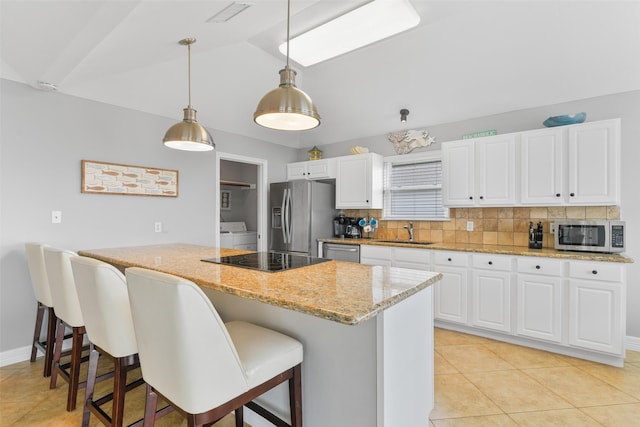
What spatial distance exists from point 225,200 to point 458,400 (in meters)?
5.05

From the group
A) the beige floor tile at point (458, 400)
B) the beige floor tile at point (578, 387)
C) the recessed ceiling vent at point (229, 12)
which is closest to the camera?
the recessed ceiling vent at point (229, 12)

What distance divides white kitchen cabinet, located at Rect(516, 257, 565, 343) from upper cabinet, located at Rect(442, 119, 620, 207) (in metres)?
0.62

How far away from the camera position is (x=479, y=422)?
74.9 inches

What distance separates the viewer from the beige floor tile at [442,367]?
8.21 feet

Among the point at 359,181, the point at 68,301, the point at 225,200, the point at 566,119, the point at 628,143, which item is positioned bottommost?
the point at 68,301

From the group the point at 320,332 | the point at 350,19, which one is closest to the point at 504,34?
the point at 350,19

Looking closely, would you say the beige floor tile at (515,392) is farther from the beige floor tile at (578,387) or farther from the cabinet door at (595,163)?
the cabinet door at (595,163)

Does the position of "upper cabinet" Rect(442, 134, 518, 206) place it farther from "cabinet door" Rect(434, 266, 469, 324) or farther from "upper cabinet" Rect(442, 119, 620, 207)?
"cabinet door" Rect(434, 266, 469, 324)

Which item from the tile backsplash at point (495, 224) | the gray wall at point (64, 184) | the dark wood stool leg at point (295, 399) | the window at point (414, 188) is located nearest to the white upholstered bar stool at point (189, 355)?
the dark wood stool leg at point (295, 399)

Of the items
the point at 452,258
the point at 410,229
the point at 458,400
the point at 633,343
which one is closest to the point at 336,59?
the point at 410,229

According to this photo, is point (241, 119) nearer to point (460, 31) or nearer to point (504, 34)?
point (460, 31)

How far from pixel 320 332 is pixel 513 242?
287cm

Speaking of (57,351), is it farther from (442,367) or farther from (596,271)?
(596,271)

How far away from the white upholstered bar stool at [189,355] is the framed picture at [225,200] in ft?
16.2
